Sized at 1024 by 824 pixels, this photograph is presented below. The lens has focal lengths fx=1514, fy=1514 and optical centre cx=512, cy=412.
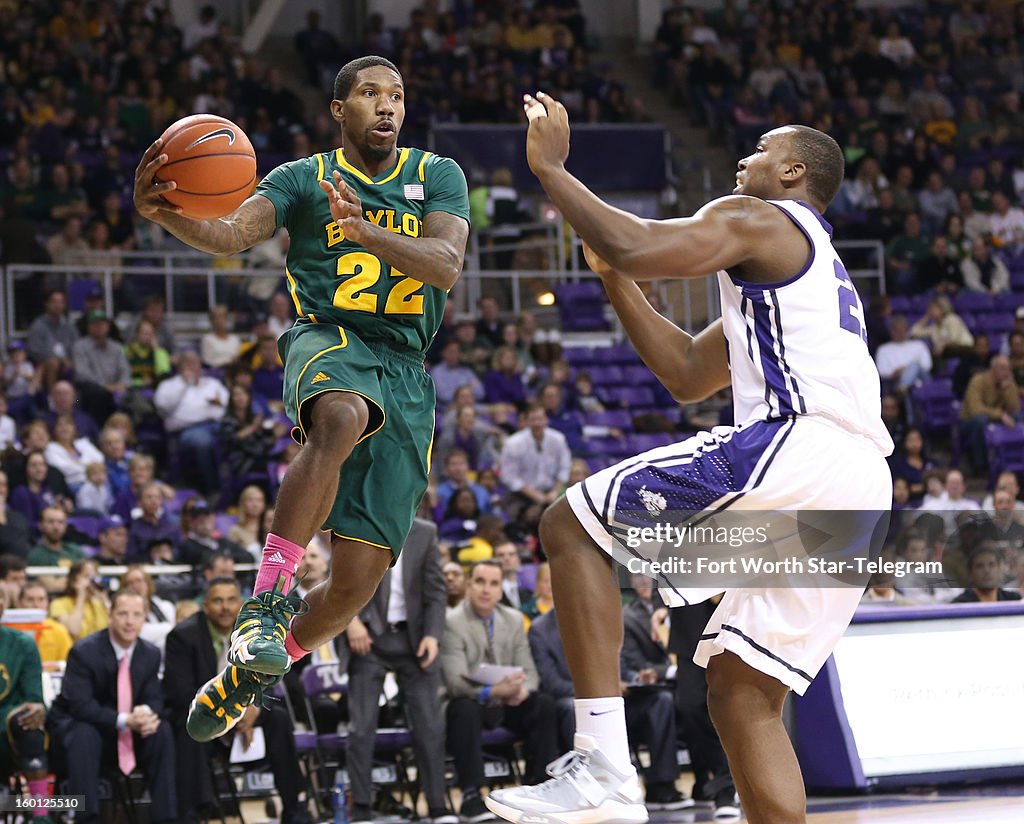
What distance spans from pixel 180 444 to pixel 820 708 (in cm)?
668

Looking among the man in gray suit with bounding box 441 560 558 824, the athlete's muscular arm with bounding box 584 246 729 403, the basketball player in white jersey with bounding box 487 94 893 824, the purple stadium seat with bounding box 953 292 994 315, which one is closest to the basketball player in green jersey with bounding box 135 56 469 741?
the athlete's muscular arm with bounding box 584 246 729 403

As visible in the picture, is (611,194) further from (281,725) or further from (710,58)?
(281,725)

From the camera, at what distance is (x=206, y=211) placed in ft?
16.4

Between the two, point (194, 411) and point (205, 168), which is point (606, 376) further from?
point (205, 168)

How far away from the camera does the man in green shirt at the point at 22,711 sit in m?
8.60

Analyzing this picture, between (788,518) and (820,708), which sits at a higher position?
(788,518)

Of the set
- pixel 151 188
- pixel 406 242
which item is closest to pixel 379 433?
pixel 406 242

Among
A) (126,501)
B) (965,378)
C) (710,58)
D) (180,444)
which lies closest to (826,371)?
(126,501)

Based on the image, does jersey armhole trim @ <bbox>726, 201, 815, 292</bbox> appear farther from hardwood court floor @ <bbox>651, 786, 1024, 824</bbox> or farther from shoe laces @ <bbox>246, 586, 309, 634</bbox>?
hardwood court floor @ <bbox>651, 786, 1024, 824</bbox>

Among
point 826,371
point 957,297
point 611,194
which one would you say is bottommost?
point 826,371

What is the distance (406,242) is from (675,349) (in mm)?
1011

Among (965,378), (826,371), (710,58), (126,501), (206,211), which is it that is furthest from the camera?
(710,58)

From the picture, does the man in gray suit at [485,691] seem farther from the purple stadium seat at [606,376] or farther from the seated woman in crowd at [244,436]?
the purple stadium seat at [606,376]

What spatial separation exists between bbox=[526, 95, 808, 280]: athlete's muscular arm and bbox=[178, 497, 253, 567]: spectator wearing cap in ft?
23.8
